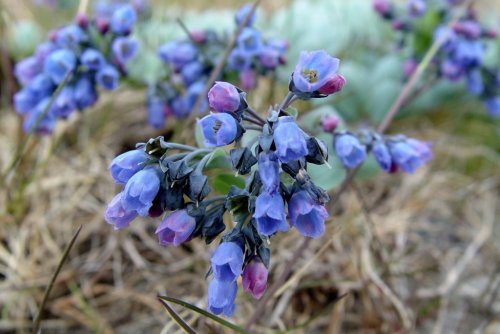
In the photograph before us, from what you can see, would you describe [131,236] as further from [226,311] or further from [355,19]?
[355,19]

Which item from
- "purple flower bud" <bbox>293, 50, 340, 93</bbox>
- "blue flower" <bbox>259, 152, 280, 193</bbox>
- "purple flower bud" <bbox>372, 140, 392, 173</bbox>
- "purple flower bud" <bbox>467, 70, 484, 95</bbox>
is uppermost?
"purple flower bud" <bbox>293, 50, 340, 93</bbox>

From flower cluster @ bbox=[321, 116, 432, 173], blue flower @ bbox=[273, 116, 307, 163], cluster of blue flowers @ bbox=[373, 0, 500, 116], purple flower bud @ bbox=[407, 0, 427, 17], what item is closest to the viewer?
blue flower @ bbox=[273, 116, 307, 163]

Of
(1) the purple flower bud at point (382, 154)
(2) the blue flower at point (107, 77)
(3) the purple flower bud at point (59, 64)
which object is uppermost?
(3) the purple flower bud at point (59, 64)

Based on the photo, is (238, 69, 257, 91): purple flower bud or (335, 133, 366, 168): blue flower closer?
(335, 133, 366, 168): blue flower

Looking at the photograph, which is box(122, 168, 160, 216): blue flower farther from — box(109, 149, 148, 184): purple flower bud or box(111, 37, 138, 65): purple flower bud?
box(111, 37, 138, 65): purple flower bud

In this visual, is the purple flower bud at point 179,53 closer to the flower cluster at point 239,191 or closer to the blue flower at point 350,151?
the blue flower at point 350,151

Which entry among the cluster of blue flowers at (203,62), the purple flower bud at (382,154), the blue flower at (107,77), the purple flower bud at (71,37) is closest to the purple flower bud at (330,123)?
the purple flower bud at (382,154)

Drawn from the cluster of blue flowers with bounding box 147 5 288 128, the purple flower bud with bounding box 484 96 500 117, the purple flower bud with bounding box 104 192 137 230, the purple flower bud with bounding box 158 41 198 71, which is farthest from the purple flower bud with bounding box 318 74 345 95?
the purple flower bud with bounding box 484 96 500 117

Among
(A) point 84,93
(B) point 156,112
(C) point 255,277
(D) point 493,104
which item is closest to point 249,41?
(B) point 156,112

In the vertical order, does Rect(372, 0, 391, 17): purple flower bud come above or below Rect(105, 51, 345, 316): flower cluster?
below
